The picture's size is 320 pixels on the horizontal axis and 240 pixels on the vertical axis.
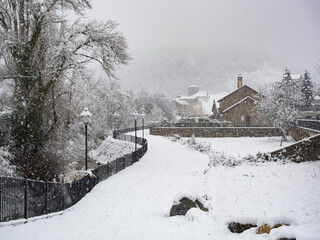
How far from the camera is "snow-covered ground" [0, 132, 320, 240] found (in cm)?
671

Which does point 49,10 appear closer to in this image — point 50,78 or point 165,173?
point 50,78

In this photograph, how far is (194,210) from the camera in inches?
314

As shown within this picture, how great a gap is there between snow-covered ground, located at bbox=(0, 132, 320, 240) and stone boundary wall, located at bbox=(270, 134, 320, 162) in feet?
3.23

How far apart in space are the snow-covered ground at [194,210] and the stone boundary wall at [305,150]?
98 centimetres

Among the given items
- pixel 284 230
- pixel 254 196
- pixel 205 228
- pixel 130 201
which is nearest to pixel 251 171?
pixel 254 196

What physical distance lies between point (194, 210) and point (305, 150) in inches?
475

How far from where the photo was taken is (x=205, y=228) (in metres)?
6.89

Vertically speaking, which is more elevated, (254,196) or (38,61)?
(38,61)

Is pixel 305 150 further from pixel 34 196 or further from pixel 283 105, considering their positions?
pixel 283 105

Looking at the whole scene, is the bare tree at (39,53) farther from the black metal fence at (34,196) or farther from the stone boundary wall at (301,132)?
the stone boundary wall at (301,132)

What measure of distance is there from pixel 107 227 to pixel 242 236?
13.3 feet

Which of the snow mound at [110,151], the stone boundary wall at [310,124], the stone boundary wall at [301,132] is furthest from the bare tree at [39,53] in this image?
the stone boundary wall at [301,132]

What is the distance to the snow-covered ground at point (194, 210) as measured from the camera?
6715 mm

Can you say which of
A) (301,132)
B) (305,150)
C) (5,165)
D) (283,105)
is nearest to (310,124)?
(301,132)
